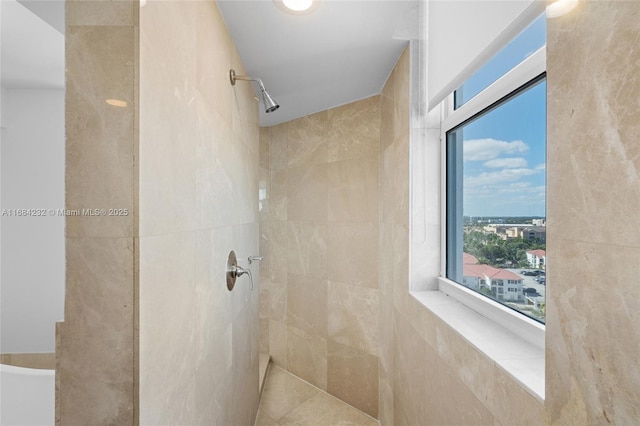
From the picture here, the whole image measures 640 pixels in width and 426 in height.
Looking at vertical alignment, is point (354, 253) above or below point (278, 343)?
above

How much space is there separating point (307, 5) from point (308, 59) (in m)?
0.48

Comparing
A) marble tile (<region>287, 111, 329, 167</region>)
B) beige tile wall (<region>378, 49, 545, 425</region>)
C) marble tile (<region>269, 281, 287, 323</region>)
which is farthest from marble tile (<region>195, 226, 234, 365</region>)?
marble tile (<region>269, 281, 287, 323</region>)

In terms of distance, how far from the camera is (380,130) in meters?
2.35

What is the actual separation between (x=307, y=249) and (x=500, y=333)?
6.14ft

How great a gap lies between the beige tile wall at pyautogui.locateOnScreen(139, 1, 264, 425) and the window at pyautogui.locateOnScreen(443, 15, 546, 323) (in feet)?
3.36

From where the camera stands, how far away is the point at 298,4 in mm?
1356

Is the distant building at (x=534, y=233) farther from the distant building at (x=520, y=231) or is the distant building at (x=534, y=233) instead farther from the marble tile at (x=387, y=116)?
the marble tile at (x=387, y=116)

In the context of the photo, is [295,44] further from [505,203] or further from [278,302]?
[278,302]

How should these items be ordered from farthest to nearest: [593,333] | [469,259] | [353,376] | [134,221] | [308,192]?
[308,192]
[353,376]
[469,259]
[134,221]
[593,333]

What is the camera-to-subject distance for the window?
99cm

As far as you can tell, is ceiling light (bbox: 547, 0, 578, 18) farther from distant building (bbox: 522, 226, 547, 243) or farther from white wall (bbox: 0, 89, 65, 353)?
white wall (bbox: 0, 89, 65, 353)

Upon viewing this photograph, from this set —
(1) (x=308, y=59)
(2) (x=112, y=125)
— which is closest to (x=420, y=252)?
(1) (x=308, y=59)

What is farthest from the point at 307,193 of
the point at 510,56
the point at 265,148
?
the point at 510,56

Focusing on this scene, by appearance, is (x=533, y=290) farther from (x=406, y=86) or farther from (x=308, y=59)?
(x=308, y=59)
